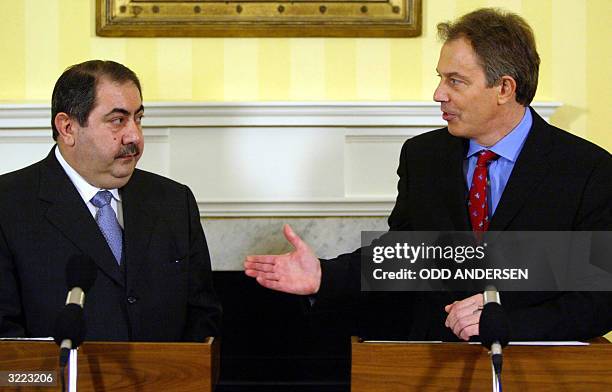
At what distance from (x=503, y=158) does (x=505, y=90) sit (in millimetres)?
182

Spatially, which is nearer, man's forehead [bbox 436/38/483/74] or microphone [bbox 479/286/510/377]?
microphone [bbox 479/286/510/377]

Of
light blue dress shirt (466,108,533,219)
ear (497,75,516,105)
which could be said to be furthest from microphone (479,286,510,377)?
ear (497,75,516,105)

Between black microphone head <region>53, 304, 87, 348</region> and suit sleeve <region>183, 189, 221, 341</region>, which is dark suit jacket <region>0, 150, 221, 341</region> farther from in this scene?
black microphone head <region>53, 304, 87, 348</region>

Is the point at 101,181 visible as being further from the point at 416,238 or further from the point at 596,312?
the point at 596,312

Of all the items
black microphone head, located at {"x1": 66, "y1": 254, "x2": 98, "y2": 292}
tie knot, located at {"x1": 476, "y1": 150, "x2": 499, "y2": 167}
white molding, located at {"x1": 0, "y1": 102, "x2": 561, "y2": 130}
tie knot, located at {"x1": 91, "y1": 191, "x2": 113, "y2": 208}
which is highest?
white molding, located at {"x1": 0, "y1": 102, "x2": 561, "y2": 130}

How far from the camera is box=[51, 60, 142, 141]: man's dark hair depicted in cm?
247

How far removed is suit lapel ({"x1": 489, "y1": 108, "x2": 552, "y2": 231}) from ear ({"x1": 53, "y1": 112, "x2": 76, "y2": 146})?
113cm

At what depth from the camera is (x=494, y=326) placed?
5.59 feet

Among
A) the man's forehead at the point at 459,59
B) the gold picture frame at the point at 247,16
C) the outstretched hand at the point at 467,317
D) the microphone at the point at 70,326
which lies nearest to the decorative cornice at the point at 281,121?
the gold picture frame at the point at 247,16

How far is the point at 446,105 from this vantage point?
2.51m

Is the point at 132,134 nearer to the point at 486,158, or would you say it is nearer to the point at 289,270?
the point at 289,270

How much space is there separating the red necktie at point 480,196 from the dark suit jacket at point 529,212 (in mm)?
26

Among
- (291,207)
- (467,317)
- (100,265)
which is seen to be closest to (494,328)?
(467,317)

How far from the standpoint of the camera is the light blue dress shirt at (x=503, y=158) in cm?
249
